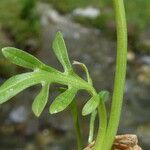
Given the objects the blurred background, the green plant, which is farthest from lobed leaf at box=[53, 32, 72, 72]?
the blurred background

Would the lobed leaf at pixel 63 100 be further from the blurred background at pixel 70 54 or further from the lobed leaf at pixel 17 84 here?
the blurred background at pixel 70 54

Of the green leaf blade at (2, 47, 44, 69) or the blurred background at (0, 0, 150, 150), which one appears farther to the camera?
the blurred background at (0, 0, 150, 150)

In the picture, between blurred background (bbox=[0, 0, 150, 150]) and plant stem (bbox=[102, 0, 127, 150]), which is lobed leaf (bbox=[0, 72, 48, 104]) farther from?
blurred background (bbox=[0, 0, 150, 150])

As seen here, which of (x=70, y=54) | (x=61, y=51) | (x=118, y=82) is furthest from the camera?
(x=70, y=54)

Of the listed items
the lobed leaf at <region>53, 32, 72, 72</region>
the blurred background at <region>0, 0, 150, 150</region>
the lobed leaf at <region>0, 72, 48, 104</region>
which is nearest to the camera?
the lobed leaf at <region>0, 72, 48, 104</region>

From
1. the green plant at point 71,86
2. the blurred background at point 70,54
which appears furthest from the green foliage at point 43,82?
the blurred background at point 70,54

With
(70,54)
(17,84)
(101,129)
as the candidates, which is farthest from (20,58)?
(70,54)

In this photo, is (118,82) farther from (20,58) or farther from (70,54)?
(70,54)

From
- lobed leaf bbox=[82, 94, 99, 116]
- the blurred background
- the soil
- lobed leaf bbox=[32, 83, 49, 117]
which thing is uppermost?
lobed leaf bbox=[32, 83, 49, 117]
